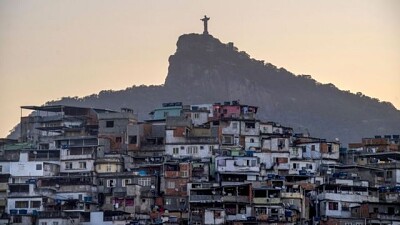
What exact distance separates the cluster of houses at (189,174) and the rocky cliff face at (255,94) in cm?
2202

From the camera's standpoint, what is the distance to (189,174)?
1805 inches

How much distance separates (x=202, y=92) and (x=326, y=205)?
4023cm

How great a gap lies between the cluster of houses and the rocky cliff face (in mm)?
22021

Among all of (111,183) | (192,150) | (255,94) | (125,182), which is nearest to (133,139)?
(192,150)

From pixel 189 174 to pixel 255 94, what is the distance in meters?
39.0

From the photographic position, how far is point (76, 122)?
182 ft

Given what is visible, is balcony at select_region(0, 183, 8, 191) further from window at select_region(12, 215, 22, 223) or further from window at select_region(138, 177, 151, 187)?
window at select_region(138, 177, 151, 187)

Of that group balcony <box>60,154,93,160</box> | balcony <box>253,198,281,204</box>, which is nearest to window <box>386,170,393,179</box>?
balcony <box>253,198,281,204</box>

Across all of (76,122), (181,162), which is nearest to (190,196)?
(181,162)

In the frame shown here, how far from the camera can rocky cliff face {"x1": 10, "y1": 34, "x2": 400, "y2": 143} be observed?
7856 centimetres

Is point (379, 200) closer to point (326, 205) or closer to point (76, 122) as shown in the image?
point (326, 205)

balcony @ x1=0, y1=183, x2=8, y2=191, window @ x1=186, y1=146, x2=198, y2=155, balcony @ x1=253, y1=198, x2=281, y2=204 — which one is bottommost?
balcony @ x1=253, y1=198, x2=281, y2=204

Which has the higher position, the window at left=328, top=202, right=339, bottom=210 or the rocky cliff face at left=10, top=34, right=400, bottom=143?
the rocky cliff face at left=10, top=34, right=400, bottom=143

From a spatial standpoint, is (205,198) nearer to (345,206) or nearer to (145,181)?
(145,181)
